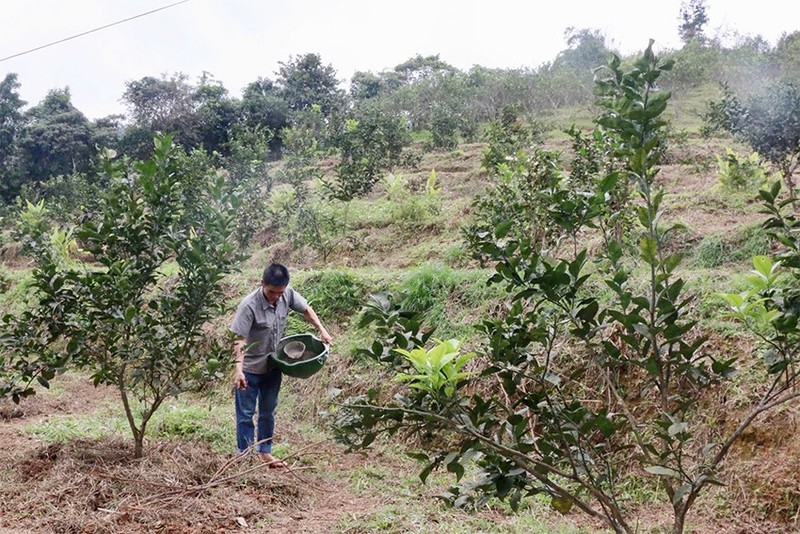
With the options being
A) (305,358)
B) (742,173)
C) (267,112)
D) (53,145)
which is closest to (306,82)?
(267,112)

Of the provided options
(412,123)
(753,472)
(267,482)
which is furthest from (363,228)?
(412,123)

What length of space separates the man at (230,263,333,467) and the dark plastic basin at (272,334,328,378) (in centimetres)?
7

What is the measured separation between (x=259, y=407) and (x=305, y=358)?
0.46 meters

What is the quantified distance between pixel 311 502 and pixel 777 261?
2929mm

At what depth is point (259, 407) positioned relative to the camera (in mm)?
4414

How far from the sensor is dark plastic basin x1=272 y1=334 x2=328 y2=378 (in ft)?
13.5

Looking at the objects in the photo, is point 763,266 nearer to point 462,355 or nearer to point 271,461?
point 462,355

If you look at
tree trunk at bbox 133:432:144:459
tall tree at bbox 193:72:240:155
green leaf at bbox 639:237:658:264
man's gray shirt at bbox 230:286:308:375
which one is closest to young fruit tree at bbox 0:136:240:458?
tree trunk at bbox 133:432:144:459

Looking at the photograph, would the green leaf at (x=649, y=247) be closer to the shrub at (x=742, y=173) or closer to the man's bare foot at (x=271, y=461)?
the man's bare foot at (x=271, y=461)

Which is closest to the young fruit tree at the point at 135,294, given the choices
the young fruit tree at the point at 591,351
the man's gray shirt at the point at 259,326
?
the man's gray shirt at the point at 259,326

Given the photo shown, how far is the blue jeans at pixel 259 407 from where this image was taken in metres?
4.29

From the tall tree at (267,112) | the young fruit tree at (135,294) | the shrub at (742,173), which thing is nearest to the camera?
the young fruit tree at (135,294)

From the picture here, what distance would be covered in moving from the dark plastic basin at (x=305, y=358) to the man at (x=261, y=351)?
7 cm

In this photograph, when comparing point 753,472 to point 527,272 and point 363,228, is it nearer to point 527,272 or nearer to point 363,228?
point 527,272
